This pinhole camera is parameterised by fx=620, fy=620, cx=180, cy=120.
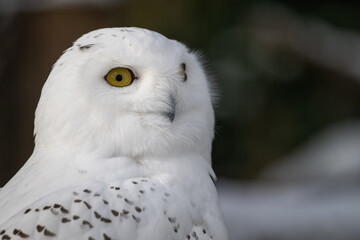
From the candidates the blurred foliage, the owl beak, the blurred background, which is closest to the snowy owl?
the owl beak

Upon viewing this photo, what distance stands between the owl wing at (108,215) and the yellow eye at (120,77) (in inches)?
13.4

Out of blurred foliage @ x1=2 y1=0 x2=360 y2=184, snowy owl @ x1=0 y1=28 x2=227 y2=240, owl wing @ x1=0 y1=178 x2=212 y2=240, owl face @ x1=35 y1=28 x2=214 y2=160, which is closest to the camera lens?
owl wing @ x1=0 y1=178 x2=212 y2=240

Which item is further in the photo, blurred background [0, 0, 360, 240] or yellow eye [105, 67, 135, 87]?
blurred background [0, 0, 360, 240]

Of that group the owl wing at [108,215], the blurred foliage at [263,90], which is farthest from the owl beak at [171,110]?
the blurred foliage at [263,90]

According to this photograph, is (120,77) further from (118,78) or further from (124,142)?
(124,142)

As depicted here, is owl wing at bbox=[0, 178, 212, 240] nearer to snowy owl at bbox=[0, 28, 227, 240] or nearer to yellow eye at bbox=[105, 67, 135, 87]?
snowy owl at bbox=[0, 28, 227, 240]

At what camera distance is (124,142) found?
2.06 meters

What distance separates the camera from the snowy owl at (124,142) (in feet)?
6.19

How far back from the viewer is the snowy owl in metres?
1.89

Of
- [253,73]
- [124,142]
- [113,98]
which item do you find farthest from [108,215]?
[253,73]

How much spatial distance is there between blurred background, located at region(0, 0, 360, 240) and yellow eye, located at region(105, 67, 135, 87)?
3670 millimetres

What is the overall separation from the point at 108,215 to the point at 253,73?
550 centimetres

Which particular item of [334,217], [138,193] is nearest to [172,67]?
[138,193]

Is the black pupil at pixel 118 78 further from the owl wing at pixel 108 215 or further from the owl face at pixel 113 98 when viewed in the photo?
the owl wing at pixel 108 215
